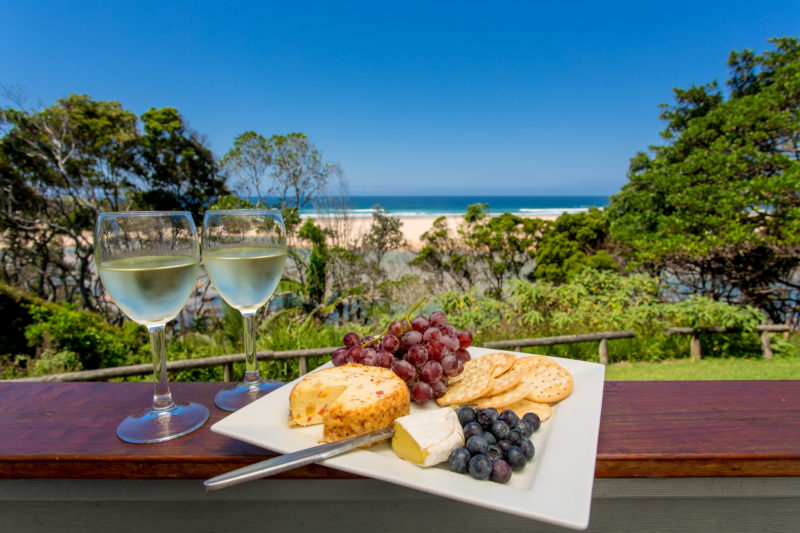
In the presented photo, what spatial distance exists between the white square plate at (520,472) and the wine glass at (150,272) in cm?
21

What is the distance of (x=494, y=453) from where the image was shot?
770 millimetres

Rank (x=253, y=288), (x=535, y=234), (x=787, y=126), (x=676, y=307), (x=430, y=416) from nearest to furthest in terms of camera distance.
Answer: (x=430, y=416) < (x=253, y=288) < (x=676, y=307) < (x=787, y=126) < (x=535, y=234)

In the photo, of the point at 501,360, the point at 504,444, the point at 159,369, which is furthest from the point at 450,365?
the point at 159,369

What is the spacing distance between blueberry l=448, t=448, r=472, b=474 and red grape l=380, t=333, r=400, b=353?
0.53 m

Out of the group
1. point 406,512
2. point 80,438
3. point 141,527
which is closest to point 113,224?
point 80,438

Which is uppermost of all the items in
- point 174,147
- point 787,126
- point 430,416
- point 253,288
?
point 174,147

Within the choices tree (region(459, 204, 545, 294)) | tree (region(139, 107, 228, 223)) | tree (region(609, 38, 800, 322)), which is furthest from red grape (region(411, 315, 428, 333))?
tree (region(139, 107, 228, 223))

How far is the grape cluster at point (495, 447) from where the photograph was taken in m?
0.74

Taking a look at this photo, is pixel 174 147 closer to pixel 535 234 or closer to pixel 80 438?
pixel 535 234

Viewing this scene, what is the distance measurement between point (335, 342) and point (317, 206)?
6491 millimetres

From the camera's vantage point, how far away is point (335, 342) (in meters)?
6.57

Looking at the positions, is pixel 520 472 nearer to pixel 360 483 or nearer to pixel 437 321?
pixel 360 483

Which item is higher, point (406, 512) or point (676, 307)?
point (406, 512)

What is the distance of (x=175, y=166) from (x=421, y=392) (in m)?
15.4
